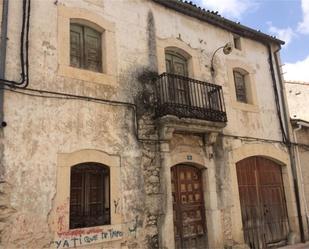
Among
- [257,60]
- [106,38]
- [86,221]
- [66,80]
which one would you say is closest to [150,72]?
[106,38]

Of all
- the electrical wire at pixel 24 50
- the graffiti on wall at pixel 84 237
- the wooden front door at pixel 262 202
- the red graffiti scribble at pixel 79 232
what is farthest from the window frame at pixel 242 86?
the electrical wire at pixel 24 50

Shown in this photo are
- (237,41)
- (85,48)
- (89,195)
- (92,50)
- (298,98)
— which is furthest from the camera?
(298,98)

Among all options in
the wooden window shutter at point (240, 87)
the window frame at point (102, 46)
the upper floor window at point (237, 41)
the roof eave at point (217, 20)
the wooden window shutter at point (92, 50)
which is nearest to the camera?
the window frame at point (102, 46)

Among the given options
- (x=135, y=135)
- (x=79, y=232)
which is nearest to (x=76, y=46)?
(x=135, y=135)

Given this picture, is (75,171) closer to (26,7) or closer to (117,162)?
(117,162)

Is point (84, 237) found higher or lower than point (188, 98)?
lower

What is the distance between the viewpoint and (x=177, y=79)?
8664mm

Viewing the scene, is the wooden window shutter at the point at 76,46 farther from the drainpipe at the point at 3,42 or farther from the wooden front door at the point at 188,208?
the wooden front door at the point at 188,208

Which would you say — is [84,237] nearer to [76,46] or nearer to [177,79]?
[76,46]

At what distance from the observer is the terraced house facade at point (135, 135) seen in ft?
19.4

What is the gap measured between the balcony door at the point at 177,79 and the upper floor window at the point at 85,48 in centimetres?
190

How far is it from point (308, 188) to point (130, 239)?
7246 mm

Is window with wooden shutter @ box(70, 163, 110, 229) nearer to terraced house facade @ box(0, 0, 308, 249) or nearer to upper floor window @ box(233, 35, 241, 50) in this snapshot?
terraced house facade @ box(0, 0, 308, 249)

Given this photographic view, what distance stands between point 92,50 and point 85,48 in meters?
0.18
